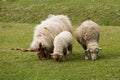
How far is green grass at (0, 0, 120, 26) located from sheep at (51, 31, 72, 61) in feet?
58.0

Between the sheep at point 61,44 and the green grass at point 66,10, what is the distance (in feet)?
58.0

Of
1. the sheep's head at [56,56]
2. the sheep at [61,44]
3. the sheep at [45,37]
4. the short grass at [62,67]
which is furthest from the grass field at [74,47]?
the sheep at [45,37]

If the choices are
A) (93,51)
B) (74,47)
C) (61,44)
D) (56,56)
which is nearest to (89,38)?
(93,51)

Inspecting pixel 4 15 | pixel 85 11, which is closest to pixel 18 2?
pixel 4 15

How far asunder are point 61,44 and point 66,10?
73.8 feet

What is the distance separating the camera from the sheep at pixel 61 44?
16.8m

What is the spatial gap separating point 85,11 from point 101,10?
156 centimetres

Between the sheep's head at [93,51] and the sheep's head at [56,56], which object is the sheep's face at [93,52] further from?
the sheep's head at [56,56]

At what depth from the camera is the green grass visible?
36600 millimetres

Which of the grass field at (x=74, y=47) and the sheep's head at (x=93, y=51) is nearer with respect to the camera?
the grass field at (x=74, y=47)

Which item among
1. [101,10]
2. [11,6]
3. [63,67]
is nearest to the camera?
[63,67]

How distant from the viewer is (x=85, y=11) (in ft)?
125

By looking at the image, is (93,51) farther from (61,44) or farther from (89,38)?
(61,44)

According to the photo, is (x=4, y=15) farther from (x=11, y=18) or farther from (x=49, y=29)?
(x=49, y=29)
